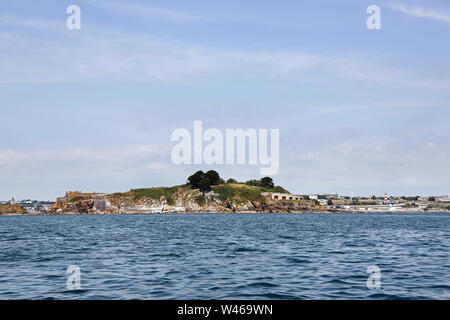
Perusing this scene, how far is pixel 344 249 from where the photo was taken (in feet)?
133

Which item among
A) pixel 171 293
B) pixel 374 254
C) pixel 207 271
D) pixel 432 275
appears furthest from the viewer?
pixel 374 254

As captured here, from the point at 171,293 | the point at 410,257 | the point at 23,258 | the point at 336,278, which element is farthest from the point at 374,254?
the point at 23,258

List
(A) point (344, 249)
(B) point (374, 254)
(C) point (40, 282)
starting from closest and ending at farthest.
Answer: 1. (C) point (40, 282)
2. (B) point (374, 254)
3. (A) point (344, 249)

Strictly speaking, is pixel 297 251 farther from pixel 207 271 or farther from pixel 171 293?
pixel 171 293

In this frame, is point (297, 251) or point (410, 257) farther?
point (297, 251)

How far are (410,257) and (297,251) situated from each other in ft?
31.5

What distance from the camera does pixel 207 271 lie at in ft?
88.5
